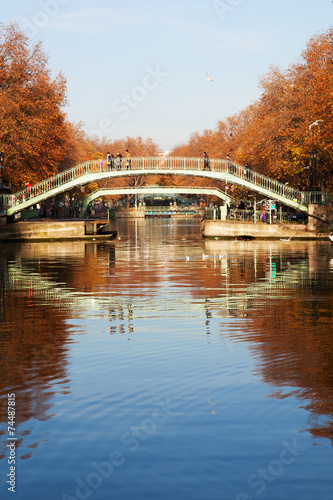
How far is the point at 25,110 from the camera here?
183ft

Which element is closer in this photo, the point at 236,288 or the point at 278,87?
the point at 236,288

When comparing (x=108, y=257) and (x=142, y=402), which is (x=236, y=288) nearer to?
(x=142, y=402)

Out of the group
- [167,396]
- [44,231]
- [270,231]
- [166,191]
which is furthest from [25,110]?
[167,396]

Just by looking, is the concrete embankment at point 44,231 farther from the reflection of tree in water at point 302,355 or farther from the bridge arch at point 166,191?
the reflection of tree in water at point 302,355

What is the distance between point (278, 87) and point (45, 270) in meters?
38.4

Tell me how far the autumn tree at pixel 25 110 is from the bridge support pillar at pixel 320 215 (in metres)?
18.9

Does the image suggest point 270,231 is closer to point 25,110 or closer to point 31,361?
point 25,110

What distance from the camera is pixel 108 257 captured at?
35500 mm

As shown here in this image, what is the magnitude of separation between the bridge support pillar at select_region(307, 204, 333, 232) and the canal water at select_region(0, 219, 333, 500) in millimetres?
31476

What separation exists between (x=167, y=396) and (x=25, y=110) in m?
49.3

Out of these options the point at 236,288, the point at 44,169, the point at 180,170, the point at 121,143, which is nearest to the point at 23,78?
the point at 44,169

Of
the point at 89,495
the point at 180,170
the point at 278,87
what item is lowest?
the point at 89,495

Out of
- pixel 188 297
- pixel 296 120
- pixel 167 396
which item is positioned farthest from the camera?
pixel 296 120

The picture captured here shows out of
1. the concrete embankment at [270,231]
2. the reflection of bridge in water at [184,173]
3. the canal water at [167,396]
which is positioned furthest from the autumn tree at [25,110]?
the canal water at [167,396]
